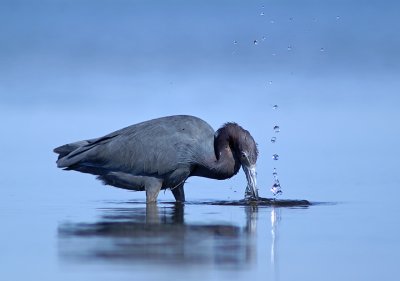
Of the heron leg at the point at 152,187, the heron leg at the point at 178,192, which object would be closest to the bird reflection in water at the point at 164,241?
the heron leg at the point at 152,187

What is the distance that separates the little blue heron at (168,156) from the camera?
1426 cm

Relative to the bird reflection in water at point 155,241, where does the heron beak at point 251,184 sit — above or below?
above

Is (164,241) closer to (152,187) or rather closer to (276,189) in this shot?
(152,187)

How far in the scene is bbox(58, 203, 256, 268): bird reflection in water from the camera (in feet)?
29.1

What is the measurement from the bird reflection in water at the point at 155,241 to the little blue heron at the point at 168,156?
2152 mm

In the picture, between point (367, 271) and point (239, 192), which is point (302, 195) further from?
point (367, 271)

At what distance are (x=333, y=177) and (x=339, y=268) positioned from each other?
7.77m

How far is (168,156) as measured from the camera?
1427cm

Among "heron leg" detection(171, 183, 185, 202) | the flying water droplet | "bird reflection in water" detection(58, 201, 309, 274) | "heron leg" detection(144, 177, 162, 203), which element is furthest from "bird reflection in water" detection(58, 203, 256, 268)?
the flying water droplet

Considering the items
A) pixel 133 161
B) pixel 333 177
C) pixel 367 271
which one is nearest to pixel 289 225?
pixel 367 271

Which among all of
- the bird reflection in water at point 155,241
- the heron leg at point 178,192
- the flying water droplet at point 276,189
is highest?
the flying water droplet at point 276,189

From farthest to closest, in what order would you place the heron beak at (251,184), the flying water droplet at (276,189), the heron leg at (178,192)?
1. the flying water droplet at (276,189)
2. the heron leg at (178,192)
3. the heron beak at (251,184)

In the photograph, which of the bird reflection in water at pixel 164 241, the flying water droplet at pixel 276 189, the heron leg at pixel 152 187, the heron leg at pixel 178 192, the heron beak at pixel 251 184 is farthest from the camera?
the flying water droplet at pixel 276 189

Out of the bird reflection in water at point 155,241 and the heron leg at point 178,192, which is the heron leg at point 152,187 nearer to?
the heron leg at point 178,192
